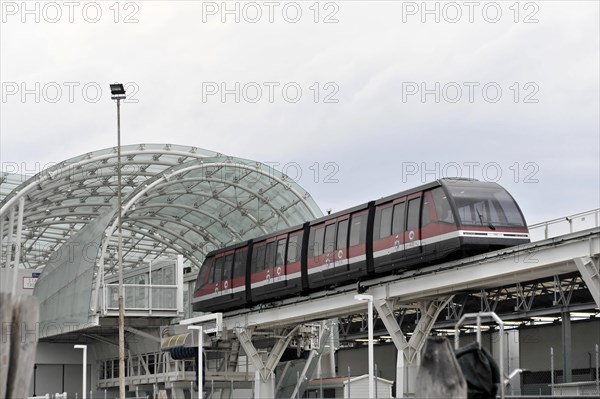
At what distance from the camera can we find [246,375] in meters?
49.8

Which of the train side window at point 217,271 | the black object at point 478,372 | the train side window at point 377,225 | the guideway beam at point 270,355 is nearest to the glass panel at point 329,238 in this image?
the train side window at point 377,225

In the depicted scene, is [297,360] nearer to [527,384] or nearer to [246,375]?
[246,375]

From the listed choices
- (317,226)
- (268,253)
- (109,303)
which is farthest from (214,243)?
(317,226)

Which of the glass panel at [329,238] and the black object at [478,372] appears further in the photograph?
the glass panel at [329,238]

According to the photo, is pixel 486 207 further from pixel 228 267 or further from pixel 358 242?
pixel 228 267

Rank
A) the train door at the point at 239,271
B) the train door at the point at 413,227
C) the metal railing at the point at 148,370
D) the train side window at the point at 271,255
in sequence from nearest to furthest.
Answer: the train door at the point at 413,227
the train side window at the point at 271,255
the train door at the point at 239,271
the metal railing at the point at 148,370

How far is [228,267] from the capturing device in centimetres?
4606

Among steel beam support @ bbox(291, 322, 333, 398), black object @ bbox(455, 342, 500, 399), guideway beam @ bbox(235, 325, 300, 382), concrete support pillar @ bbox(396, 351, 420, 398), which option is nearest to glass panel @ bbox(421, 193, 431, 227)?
concrete support pillar @ bbox(396, 351, 420, 398)

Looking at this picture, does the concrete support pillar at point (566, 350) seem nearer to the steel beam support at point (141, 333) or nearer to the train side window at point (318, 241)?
the train side window at point (318, 241)

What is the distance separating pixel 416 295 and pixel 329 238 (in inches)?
191

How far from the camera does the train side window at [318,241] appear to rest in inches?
1537

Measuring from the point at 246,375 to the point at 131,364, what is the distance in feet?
22.9

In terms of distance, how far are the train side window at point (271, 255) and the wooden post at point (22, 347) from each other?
28.0 meters

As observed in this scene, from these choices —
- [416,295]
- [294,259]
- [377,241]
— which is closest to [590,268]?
[416,295]
